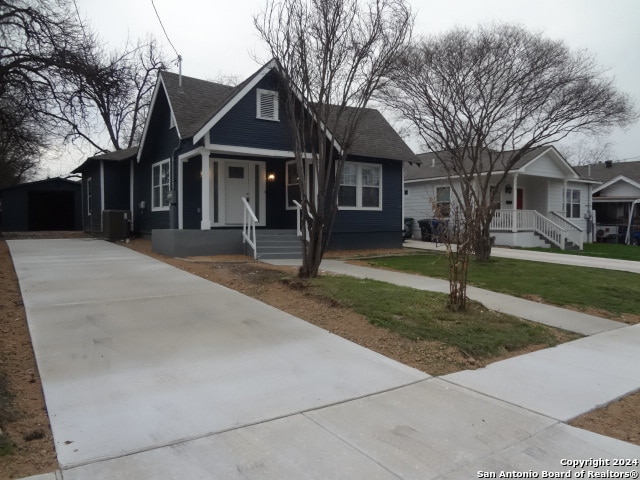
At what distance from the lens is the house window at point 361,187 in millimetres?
16531

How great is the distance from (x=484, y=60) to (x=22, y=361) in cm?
1248

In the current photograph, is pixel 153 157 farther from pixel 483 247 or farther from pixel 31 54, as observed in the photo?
pixel 483 247

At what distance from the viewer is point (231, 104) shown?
1297cm

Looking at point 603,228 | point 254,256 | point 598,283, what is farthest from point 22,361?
point 603,228

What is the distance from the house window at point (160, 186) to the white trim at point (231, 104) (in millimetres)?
3439

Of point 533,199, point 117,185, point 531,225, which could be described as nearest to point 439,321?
point 531,225

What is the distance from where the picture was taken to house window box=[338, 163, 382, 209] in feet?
54.2

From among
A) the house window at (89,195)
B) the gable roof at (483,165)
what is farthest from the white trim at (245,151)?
the house window at (89,195)

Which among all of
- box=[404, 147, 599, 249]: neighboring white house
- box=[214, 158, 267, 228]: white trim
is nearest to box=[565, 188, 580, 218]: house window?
box=[404, 147, 599, 249]: neighboring white house

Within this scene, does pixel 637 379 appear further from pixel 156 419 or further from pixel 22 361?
pixel 22 361

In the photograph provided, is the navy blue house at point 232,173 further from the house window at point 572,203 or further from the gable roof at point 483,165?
the house window at point 572,203

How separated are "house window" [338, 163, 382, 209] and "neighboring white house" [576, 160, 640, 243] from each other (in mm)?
15826

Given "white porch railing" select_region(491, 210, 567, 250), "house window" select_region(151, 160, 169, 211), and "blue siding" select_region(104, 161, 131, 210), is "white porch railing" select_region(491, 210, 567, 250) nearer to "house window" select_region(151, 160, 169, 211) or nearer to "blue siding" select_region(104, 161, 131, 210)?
"house window" select_region(151, 160, 169, 211)

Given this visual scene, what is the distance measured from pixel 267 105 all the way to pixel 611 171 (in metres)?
27.9
